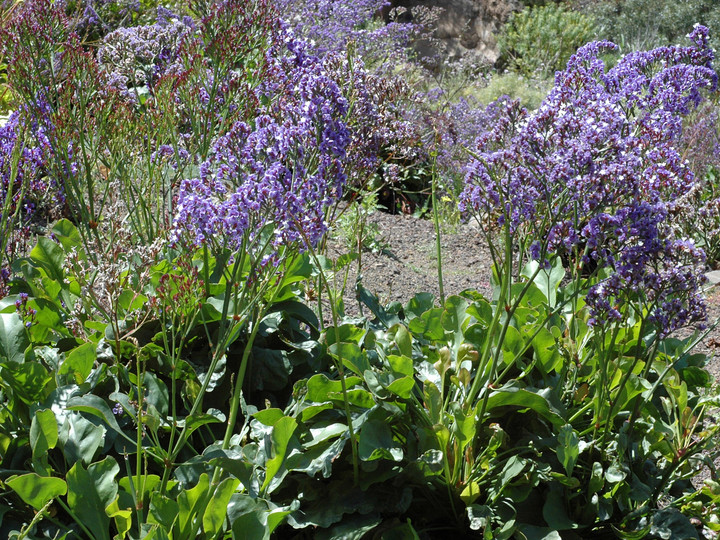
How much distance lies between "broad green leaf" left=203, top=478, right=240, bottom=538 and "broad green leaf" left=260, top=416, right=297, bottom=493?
0.50 ft

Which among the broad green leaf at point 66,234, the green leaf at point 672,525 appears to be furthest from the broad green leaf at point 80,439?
the green leaf at point 672,525

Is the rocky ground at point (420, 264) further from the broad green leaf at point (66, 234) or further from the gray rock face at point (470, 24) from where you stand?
the gray rock face at point (470, 24)

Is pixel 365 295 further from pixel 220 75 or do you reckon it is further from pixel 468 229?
pixel 468 229

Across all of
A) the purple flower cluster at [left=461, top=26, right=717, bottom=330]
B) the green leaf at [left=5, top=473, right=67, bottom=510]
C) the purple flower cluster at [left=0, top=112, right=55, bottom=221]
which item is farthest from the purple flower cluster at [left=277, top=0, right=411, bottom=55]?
the green leaf at [left=5, top=473, right=67, bottom=510]

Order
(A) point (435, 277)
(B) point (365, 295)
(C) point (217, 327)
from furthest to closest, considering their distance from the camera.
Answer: (A) point (435, 277)
(B) point (365, 295)
(C) point (217, 327)

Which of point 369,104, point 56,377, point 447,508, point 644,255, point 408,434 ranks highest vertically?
point 369,104

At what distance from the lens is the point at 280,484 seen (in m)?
2.08

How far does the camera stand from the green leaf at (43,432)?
6.34 feet

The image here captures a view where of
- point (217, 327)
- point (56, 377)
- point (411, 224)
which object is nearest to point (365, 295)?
point (217, 327)

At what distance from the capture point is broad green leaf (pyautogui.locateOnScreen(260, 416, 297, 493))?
6.39ft

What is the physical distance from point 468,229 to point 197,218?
13.9ft

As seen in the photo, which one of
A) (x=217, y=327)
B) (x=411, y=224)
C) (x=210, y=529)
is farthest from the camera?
Result: (x=411, y=224)

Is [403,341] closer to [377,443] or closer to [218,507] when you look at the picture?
[377,443]

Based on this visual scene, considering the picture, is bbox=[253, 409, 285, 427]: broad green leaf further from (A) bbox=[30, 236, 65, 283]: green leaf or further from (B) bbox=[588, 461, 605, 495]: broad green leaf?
(A) bbox=[30, 236, 65, 283]: green leaf
